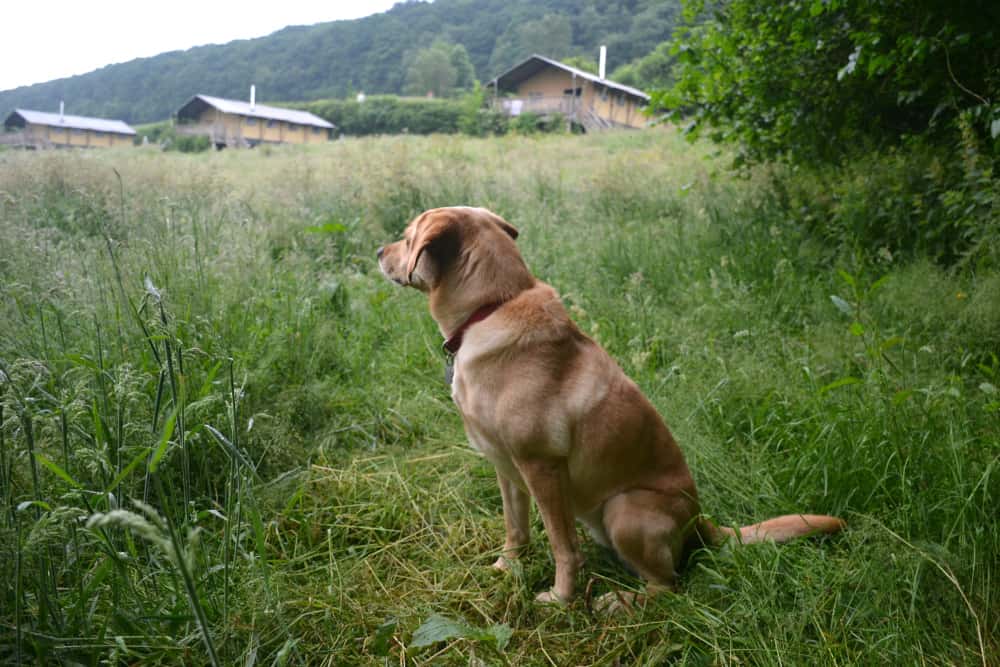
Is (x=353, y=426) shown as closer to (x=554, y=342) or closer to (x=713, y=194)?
(x=554, y=342)

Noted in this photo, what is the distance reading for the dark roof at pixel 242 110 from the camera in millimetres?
40781

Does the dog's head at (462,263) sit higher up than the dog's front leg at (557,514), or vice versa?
the dog's head at (462,263)

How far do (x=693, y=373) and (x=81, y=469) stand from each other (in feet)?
9.72

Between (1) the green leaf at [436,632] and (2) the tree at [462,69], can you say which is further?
(2) the tree at [462,69]

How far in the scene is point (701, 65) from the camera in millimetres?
5832

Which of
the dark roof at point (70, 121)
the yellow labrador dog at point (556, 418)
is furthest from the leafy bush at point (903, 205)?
the dark roof at point (70, 121)

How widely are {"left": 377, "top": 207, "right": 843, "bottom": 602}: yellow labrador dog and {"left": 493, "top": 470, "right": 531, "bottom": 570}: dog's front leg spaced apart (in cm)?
6

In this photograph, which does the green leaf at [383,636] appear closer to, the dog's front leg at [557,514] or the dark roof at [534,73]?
the dog's front leg at [557,514]

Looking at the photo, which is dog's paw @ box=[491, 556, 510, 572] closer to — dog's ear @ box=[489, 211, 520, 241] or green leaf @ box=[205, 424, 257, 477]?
green leaf @ box=[205, 424, 257, 477]

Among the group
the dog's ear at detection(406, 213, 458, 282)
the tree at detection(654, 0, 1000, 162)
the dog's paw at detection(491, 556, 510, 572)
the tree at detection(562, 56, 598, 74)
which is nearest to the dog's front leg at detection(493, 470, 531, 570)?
the dog's paw at detection(491, 556, 510, 572)

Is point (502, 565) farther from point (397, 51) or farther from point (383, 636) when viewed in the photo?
point (397, 51)

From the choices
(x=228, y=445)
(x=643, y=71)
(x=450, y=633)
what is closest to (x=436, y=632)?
(x=450, y=633)

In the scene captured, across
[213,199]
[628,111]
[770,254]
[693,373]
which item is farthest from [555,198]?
[628,111]

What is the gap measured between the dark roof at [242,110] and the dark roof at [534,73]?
49.6 feet
